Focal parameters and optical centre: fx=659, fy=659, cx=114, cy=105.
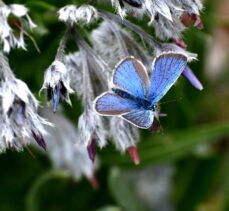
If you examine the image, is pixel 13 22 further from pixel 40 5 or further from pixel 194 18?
pixel 194 18

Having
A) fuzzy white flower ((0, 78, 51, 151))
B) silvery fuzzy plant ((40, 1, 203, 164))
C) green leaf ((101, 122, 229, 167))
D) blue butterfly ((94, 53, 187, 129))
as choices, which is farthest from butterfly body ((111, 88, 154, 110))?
green leaf ((101, 122, 229, 167))

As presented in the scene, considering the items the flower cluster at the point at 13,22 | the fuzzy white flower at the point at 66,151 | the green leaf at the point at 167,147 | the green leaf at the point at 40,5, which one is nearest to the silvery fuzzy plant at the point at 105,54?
the flower cluster at the point at 13,22

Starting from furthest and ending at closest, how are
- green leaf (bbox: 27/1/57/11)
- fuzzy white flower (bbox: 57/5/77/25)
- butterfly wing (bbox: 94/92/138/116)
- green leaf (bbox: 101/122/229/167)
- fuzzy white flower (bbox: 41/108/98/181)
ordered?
green leaf (bbox: 101/122/229/167) → fuzzy white flower (bbox: 41/108/98/181) → green leaf (bbox: 27/1/57/11) → fuzzy white flower (bbox: 57/5/77/25) → butterfly wing (bbox: 94/92/138/116)

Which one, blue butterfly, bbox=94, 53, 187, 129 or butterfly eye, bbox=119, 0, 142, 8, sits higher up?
butterfly eye, bbox=119, 0, 142, 8

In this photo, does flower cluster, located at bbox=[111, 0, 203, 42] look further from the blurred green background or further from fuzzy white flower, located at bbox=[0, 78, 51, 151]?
the blurred green background

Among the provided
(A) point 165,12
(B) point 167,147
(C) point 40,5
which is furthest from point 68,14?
Answer: (B) point 167,147

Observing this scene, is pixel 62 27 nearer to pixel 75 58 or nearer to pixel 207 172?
pixel 75 58

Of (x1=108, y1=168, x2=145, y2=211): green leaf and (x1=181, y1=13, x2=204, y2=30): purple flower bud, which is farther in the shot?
(x1=108, y1=168, x2=145, y2=211): green leaf

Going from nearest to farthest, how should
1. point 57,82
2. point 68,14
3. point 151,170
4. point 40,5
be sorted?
point 57,82
point 68,14
point 40,5
point 151,170

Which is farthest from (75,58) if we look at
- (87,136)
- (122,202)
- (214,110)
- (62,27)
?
(214,110)
